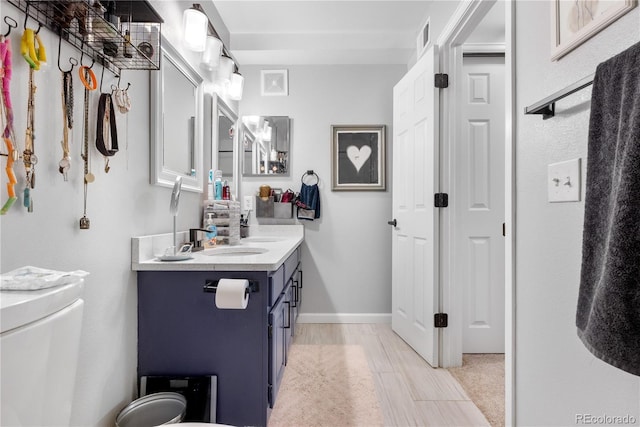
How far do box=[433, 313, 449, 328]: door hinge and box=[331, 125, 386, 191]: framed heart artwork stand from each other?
129cm

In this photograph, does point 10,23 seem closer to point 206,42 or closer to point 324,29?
point 206,42

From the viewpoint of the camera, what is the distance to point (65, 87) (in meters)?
1.04

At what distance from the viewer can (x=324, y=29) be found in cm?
283

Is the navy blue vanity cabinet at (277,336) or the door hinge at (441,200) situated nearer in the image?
the navy blue vanity cabinet at (277,336)

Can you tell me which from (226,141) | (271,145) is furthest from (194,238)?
(271,145)

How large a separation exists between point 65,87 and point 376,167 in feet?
8.09

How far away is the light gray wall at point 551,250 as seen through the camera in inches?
34.0

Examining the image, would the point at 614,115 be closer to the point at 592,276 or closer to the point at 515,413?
the point at 592,276

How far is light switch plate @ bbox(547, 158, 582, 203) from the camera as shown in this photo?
3.10 feet

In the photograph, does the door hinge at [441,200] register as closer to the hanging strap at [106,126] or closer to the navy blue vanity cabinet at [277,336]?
the navy blue vanity cabinet at [277,336]

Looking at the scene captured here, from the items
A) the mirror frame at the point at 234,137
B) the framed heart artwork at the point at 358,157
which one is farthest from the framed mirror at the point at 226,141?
the framed heart artwork at the point at 358,157

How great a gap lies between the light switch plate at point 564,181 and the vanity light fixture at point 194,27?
1.83m

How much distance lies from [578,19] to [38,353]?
5.06ft

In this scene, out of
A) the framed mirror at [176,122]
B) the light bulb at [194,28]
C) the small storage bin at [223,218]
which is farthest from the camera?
the small storage bin at [223,218]
